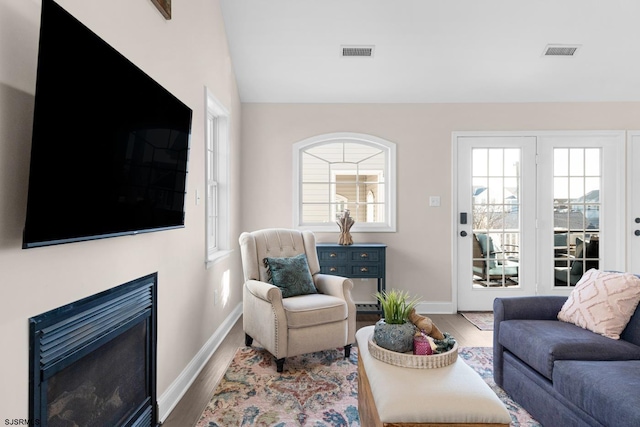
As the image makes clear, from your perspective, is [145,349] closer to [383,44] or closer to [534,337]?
[534,337]

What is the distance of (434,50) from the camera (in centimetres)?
363

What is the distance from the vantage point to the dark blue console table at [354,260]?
12.9 ft

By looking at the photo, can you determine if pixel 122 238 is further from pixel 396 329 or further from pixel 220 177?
pixel 220 177

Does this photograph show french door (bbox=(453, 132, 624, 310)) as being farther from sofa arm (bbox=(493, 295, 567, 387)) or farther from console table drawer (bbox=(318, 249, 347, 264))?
sofa arm (bbox=(493, 295, 567, 387))

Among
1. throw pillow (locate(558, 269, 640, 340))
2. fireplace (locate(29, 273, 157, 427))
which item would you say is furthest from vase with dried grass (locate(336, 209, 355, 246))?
fireplace (locate(29, 273, 157, 427))

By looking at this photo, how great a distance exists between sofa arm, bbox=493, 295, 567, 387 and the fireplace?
207 cm

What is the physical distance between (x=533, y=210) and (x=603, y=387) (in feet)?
9.82

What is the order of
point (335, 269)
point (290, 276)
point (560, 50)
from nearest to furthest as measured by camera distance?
point (290, 276) → point (560, 50) → point (335, 269)

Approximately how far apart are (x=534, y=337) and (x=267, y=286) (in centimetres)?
171

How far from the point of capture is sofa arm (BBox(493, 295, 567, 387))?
7.87 ft

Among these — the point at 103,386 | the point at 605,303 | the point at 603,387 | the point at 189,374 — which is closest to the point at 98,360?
the point at 103,386

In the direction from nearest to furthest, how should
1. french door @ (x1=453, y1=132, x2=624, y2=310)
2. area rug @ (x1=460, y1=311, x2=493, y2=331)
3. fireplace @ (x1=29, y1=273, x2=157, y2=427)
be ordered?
fireplace @ (x1=29, y1=273, x2=157, y2=427)
area rug @ (x1=460, y1=311, x2=493, y2=331)
french door @ (x1=453, y1=132, x2=624, y2=310)

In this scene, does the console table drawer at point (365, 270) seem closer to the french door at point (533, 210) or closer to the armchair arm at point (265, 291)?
the french door at point (533, 210)

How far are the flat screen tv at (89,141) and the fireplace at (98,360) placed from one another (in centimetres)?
30
